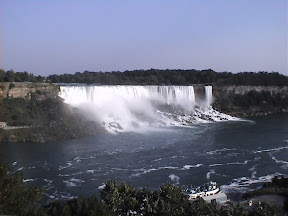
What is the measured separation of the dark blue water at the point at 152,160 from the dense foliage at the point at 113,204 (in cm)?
316

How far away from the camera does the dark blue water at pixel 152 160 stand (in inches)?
421

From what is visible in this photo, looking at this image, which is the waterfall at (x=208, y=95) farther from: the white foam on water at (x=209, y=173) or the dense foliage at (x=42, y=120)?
the white foam on water at (x=209, y=173)

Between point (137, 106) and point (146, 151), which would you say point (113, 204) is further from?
point (137, 106)

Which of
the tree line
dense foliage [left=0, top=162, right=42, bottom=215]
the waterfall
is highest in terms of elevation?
the tree line

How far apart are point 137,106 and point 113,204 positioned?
18568mm

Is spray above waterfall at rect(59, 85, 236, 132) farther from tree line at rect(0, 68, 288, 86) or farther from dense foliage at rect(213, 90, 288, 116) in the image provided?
tree line at rect(0, 68, 288, 86)

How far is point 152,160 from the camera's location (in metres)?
13.2

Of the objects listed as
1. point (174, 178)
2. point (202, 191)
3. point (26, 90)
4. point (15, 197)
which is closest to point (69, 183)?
point (174, 178)

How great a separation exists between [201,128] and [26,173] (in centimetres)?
1195

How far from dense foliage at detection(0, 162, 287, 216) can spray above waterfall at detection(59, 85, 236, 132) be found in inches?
546

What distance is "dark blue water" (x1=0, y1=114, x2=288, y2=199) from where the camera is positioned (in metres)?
10.7

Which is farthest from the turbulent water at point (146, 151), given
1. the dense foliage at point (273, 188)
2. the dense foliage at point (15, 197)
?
the dense foliage at point (15, 197)

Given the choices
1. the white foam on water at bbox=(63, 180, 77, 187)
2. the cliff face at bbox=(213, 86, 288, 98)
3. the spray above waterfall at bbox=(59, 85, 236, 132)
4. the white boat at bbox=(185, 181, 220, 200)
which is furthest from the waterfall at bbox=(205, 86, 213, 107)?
the white boat at bbox=(185, 181, 220, 200)

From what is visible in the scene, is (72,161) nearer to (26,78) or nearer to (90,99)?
(90,99)
